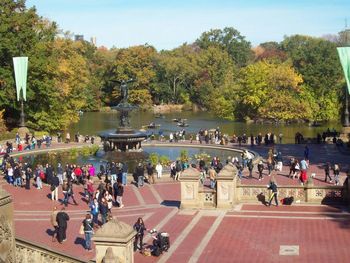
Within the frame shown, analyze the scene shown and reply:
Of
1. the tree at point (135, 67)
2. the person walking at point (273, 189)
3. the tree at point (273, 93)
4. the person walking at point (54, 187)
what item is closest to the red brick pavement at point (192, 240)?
the person walking at point (273, 189)

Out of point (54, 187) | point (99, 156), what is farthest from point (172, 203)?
point (99, 156)

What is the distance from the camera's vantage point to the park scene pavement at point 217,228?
61.4ft

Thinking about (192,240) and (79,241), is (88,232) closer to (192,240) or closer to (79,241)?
(79,241)

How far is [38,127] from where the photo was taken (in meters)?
62.6

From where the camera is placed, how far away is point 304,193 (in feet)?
84.8

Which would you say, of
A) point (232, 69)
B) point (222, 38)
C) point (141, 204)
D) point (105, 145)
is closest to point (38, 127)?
point (105, 145)

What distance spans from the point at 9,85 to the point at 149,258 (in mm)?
43384

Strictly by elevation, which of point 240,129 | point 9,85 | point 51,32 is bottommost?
point 240,129

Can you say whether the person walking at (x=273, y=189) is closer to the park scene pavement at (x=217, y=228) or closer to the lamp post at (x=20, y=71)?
the park scene pavement at (x=217, y=228)

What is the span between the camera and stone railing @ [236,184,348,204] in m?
25.5

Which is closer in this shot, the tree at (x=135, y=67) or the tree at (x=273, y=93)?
the tree at (x=273, y=93)

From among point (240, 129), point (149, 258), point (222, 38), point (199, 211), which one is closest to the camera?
point (149, 258)

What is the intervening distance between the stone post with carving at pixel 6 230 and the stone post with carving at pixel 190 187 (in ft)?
52.6

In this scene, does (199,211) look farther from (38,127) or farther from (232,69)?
(232,69)
